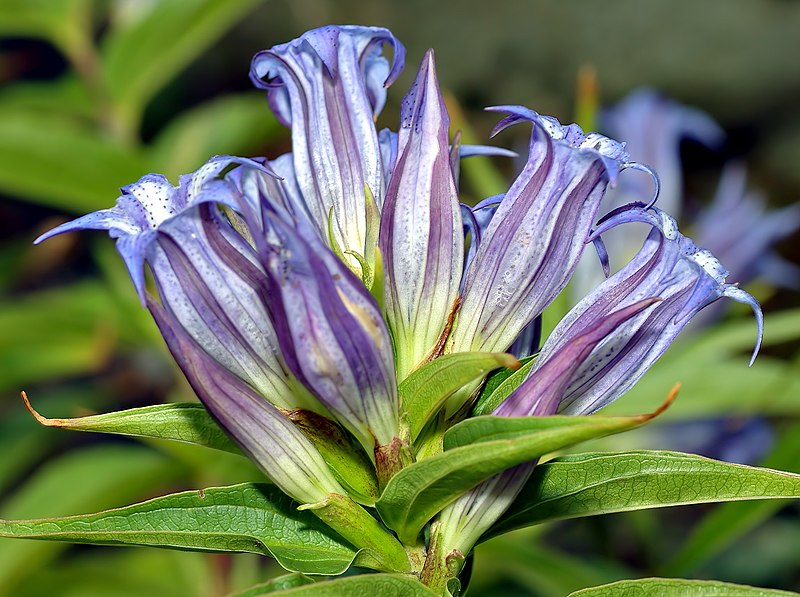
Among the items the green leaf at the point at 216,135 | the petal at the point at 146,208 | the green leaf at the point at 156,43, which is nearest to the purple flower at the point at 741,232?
the green leaf at the point at 216,135

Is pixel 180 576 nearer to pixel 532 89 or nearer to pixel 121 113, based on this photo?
pixel 121 113

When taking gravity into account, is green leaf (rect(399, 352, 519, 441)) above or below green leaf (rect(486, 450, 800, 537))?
above

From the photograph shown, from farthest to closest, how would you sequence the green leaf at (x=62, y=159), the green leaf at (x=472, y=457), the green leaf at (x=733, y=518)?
1. the green leaf at (x=62, y=159)
2. the green leaf at (x=733, y=518)
3. the green leaf at (x=472, y=457)

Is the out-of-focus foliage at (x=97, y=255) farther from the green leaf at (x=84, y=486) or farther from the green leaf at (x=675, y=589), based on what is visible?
the green leaf at (x=675, y=589)

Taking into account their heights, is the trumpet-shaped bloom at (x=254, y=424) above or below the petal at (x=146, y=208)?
below

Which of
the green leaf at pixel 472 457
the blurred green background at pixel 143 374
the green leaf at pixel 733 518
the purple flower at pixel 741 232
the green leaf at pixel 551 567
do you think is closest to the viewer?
the green leaf at pixel 472 457

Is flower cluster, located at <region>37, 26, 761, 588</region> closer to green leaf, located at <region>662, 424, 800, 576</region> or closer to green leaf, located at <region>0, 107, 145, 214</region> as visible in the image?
green leaf, located at <region>662, 424, 800, 576</region>

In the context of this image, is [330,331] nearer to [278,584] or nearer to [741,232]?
[278,584]

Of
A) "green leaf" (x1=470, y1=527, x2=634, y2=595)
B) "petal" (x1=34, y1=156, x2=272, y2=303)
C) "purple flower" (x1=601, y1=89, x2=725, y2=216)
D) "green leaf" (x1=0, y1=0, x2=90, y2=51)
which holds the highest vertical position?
"green leaf" (x1=0, y1=0, x2=90, y2=51)

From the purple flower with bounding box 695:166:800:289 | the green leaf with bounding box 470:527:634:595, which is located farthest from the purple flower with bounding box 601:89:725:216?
the green leaf with bounding box 470:527:634:595
